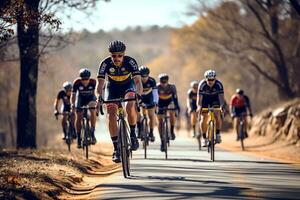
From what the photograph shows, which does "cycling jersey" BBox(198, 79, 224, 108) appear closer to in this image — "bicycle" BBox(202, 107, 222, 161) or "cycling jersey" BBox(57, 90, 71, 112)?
"bicycle" BBox(202, 107, 222, 161)

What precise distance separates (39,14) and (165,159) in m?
6.50

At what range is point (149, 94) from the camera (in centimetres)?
2145

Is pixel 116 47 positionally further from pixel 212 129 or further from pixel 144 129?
pixel 144 129

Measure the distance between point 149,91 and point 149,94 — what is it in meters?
0.17

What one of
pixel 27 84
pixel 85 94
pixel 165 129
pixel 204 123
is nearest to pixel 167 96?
pixel 165 129

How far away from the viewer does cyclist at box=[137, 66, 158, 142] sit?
68.5 feet

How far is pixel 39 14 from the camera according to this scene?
15.8 metres

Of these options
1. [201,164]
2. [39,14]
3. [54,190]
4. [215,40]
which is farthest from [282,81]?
[54,190]

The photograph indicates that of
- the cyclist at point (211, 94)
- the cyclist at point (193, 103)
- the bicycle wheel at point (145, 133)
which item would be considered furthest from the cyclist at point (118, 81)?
the cyclist at point (193, 103)

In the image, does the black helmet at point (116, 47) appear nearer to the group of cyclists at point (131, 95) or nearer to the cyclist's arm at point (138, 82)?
the group of cyclists at point (131, 95)

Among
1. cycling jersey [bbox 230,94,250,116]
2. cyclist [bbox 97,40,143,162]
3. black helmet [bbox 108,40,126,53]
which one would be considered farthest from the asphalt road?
cycling jersey [bbox 230,94,250,116]

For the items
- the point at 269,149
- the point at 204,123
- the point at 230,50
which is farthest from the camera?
the point at 230,50

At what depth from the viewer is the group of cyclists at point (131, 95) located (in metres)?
14.6

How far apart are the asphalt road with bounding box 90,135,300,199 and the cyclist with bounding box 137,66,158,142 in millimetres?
2667
